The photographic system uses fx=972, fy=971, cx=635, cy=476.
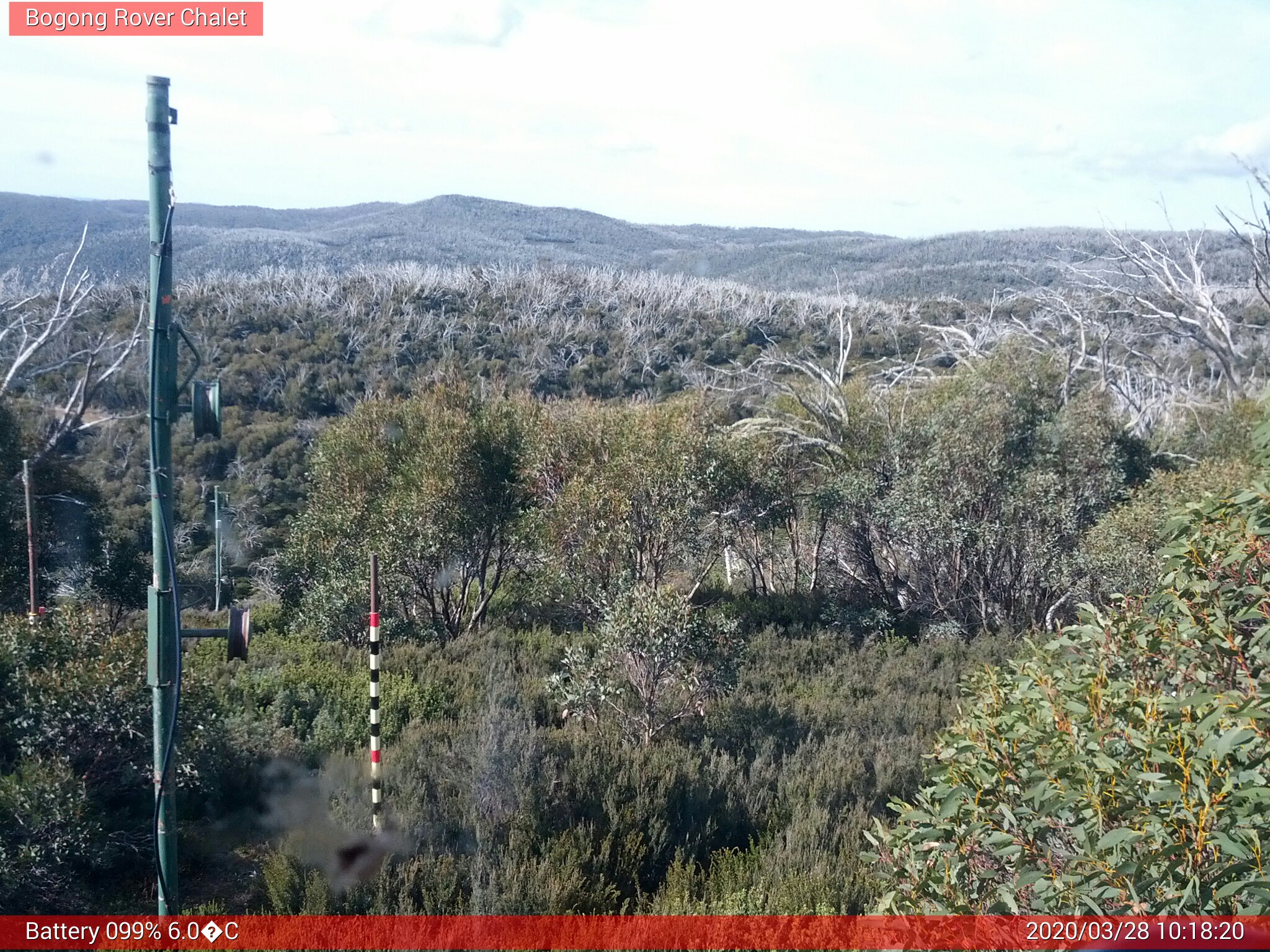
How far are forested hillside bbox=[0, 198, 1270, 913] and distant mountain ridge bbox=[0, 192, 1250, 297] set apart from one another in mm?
14644

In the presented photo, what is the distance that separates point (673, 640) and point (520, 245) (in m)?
67.4

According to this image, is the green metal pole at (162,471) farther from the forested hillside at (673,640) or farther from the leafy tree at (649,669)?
the leafy tree at (649,669)

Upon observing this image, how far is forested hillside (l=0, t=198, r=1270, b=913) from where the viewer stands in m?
3.11

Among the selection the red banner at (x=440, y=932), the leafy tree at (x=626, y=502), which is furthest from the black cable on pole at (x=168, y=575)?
the leafy tree at (x=626, y=502)

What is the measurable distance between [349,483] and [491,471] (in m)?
1.69

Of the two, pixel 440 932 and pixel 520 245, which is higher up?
pixel 520 245

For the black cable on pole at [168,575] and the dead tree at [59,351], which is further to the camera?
the dead tree at [59,351]

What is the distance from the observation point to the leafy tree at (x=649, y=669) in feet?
25.4

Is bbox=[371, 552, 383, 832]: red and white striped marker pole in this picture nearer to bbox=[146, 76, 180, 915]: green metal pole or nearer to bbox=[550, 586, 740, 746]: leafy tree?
bbox=[146, 76, 180, 915]: green metal pole

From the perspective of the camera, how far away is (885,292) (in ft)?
176

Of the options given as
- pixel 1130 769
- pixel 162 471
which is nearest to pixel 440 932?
pixel 162 471

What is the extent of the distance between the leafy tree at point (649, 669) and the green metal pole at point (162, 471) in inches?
160

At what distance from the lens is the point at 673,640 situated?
772cm

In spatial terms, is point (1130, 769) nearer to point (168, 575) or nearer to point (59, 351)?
point (168, 575)
